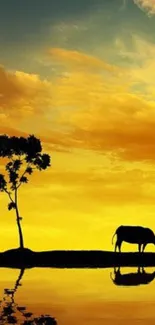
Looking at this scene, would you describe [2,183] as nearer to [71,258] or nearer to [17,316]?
[71,258]

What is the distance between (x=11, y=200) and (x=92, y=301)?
44610 millimetres

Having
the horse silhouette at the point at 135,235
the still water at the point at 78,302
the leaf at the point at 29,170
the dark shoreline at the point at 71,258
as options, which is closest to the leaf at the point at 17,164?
the leaf at the point at 29,170

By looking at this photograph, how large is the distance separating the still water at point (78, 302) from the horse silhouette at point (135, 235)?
3089cm

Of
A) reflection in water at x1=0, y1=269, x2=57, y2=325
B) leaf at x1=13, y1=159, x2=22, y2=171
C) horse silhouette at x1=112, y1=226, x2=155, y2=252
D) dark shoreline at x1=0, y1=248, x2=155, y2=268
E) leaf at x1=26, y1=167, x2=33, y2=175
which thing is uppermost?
leaf at x1=13, y1=159, x2=22, y2=171

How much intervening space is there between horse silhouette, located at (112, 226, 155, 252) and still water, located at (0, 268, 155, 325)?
101 ft

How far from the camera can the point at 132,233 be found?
68562 mm

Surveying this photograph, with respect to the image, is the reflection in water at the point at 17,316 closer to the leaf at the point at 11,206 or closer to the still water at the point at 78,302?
the still water at the point at 78,302

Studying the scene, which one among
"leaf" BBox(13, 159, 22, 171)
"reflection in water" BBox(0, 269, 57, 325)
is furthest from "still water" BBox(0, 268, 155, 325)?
"leaf" BBox(13, 159, 22, 171)

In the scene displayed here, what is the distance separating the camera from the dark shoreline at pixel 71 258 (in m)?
59.1

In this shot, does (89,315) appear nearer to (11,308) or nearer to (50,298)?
(11,308)

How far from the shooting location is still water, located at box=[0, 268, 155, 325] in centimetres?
2014

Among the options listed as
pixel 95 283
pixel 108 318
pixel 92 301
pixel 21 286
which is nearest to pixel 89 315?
pixel 108 318

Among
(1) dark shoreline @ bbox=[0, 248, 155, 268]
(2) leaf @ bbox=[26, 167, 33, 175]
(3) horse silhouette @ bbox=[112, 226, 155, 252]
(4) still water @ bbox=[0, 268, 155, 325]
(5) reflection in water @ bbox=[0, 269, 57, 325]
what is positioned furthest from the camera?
(2) leaf @ bbox=[26, 167, 33, 175]

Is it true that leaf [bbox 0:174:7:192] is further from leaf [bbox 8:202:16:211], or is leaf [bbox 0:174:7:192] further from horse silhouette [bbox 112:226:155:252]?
horse silhouette [bbox 112:226:155:252]
